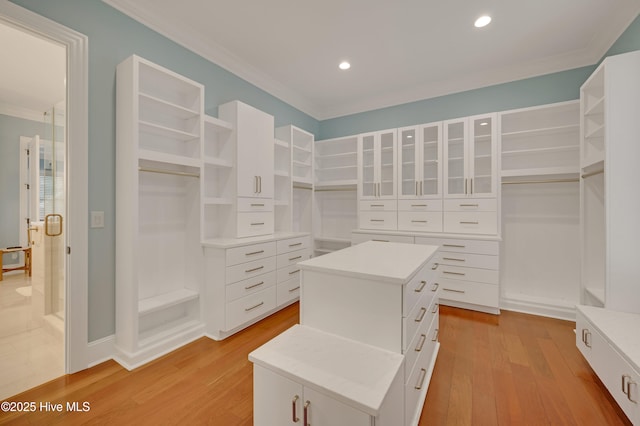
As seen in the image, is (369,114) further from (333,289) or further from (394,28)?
(333,289)

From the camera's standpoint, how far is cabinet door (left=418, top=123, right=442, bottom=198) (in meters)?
3.44

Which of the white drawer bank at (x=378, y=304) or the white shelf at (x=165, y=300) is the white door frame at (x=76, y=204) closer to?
the white shelf at (x=165, y=300)

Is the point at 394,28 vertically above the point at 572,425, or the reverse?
the point at 394,28

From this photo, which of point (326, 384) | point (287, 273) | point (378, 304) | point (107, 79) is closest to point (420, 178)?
point (287, 273)

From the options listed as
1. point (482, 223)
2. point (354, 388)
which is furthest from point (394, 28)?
point (354, 388)

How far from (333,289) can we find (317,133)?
3952 millimetres

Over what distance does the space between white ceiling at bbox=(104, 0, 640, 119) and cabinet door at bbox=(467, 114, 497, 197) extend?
2.22 feet

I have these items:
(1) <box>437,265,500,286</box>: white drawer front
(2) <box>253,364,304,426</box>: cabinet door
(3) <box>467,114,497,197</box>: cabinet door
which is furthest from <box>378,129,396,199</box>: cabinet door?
(2) <box>253,364,304,426</box>: cabinet door

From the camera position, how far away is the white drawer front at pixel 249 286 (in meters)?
2.46

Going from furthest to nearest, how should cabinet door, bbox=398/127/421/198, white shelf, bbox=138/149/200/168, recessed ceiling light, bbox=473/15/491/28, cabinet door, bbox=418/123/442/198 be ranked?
cabinet door, bbox=398/127/421/198 < cabinet door, bbox=418/123/442/198 < recessed ceiling light, bbox=473/15/491/28 < white shelf, bbox=138/149/200/168

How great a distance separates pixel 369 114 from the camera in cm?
434

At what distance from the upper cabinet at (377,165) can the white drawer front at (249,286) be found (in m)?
1.90

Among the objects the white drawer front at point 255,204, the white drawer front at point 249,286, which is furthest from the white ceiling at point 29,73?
the white drawer front at point 249,286

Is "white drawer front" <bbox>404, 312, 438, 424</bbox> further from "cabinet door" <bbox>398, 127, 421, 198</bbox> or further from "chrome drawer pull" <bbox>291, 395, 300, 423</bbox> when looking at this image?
"cabinet door" <bbox>398, 127, 421, 198</bbox>
